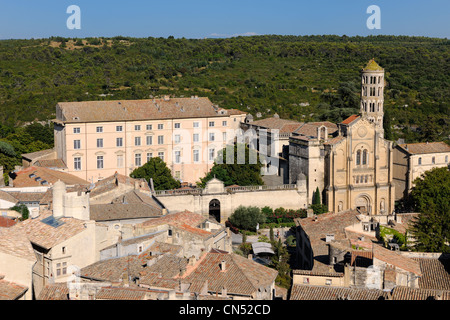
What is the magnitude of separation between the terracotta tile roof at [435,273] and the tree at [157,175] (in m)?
24.6

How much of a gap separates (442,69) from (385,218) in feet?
238

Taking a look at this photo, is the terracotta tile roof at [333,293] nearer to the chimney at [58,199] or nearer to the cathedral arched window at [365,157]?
the chimney at [58,199]

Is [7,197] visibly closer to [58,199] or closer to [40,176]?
[40,176]

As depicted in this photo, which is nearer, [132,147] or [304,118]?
[132,147]

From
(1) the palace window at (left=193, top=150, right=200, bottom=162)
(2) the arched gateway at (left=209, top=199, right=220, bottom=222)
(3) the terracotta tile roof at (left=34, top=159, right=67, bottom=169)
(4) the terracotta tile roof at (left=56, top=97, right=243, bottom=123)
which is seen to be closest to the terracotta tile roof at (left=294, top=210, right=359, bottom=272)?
(2) the arched gateway at (left=209, top=199, right=220, bottom=222)

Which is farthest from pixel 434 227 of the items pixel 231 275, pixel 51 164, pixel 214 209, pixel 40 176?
pixel 51 164

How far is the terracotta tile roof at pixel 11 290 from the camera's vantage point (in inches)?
726

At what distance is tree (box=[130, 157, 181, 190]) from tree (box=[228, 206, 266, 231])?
6005 millimetres

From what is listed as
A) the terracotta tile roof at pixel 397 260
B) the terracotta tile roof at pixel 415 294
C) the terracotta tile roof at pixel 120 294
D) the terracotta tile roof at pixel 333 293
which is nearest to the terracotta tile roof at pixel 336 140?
the terracotta tile roof at pixel 397 260
